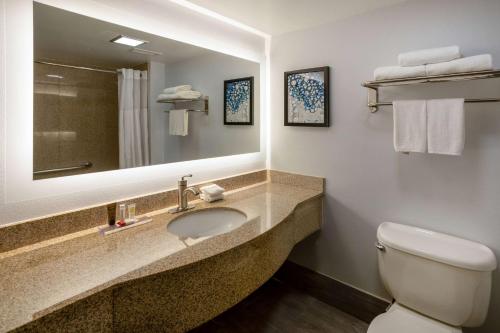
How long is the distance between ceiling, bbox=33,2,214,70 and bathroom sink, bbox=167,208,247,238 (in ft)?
2.99

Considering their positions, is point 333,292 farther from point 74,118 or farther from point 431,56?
point 74,118

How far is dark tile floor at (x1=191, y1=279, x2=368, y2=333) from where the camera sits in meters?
1.79

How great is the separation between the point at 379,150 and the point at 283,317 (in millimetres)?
1294

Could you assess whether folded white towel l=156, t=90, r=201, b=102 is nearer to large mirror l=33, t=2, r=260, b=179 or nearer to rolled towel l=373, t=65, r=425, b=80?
large mirror l=33, t=2, r=260, b=179

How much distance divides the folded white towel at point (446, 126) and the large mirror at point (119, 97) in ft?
4.29

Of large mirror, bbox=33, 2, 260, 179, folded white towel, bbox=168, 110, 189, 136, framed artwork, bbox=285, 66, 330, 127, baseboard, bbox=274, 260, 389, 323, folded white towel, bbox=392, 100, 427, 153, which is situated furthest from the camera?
framed artwork, bbox=285, 66, 330, 127

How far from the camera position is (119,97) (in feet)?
4.83

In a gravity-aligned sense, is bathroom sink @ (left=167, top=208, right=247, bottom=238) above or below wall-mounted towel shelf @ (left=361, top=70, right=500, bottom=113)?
below

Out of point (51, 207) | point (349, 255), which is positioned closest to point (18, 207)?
point (51, 207)

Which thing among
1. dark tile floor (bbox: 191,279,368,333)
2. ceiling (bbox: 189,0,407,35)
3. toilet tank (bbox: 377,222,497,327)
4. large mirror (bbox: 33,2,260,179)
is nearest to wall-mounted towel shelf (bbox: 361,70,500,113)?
ceiling (bbox: 189,0,407,35)

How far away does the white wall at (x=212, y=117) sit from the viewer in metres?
1.77

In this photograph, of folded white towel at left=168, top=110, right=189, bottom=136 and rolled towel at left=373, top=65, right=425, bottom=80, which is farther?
folded white towel at left=168, top=110, right=189, bottom=136

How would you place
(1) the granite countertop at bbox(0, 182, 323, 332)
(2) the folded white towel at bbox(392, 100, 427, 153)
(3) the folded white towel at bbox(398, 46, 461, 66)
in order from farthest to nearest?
1. (2) the folded white towel at bbox(392, 100, 427, 153)
2. (3) the folded white towel at bbox(398, 46, 461, 66)
3. (1) the granite countertop at bbox(0, 182, 323, 332)

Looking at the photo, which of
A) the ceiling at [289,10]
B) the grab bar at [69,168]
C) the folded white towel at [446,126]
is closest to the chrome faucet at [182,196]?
the grab bar at [69,168]
